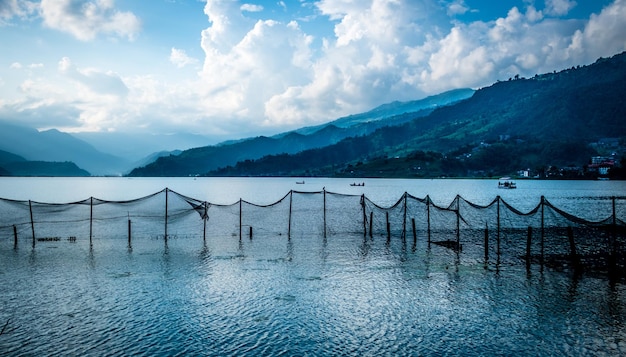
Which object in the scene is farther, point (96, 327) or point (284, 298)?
point (284, 298)

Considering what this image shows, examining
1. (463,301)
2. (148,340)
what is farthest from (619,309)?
(148,340)

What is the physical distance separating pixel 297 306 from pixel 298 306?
4 centimetres

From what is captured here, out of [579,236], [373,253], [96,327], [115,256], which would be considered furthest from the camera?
[579,236]

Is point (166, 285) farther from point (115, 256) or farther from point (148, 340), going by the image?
point (115, 256)

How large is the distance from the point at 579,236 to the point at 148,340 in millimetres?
34496

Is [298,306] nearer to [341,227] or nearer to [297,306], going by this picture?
[297,306]

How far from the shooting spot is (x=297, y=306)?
52.4 feet

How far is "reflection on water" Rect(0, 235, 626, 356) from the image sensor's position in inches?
492

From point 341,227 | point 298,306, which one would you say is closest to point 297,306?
point 298,306

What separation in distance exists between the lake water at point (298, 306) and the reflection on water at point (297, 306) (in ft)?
0.21

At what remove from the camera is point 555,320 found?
14.5 metres

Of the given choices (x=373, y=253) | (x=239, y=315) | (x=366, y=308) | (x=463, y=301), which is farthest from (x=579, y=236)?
(x=239, y=315)

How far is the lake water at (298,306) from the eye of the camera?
12.5m

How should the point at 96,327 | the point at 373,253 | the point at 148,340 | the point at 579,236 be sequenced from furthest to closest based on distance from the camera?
the point at 579,236, the point at 373,253, the point at 96,327, the point at 148,340
